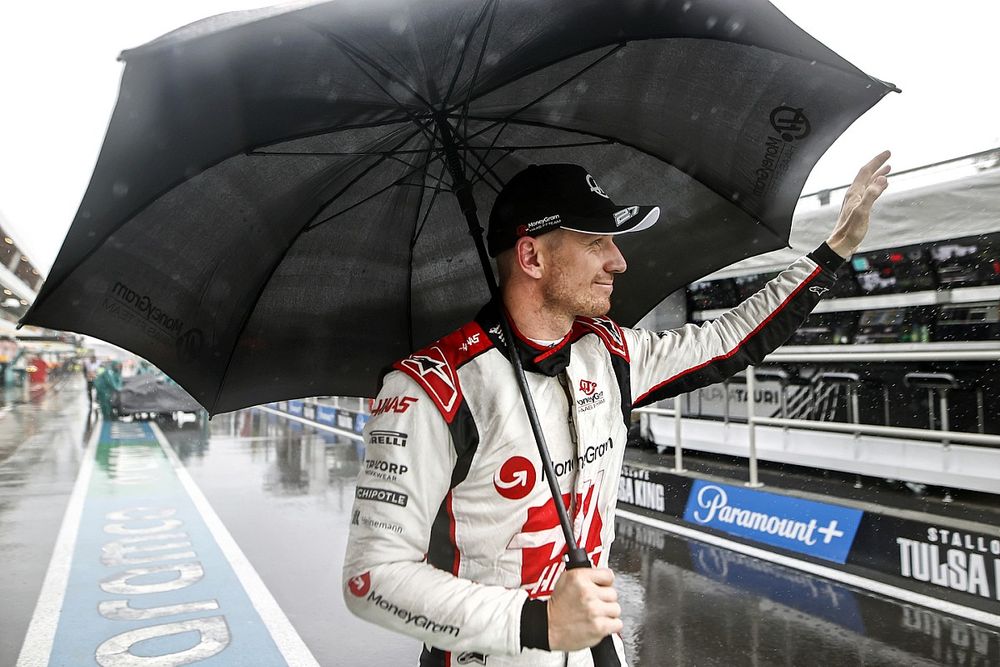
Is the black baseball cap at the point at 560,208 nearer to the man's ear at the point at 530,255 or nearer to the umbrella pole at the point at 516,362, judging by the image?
the man's ear at the point at 530,255

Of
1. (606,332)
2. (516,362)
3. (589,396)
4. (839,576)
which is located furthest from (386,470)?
(839,576)

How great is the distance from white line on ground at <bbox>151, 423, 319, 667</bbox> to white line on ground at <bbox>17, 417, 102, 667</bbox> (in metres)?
1.36

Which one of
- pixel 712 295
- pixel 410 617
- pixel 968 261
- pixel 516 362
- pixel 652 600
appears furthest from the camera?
pixel 712 295

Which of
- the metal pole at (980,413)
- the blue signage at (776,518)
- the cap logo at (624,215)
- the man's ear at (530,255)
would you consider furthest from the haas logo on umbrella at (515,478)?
the metal pole at (980,413)

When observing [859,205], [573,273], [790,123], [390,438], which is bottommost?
[390,438]

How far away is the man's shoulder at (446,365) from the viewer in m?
1.67

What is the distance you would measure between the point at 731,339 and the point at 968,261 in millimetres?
6511

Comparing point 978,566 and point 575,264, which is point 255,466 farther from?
point 575,264

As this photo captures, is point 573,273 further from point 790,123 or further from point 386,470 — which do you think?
point 790,123

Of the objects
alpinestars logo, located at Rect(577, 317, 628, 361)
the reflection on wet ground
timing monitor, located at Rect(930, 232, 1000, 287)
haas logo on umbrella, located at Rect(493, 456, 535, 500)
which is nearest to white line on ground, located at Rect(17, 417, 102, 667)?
the reflection on wet ground

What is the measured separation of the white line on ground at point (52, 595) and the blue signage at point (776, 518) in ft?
18.3

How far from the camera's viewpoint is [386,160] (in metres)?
2.34

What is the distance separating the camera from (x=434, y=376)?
169 cm

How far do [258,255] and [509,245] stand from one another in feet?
2.99
